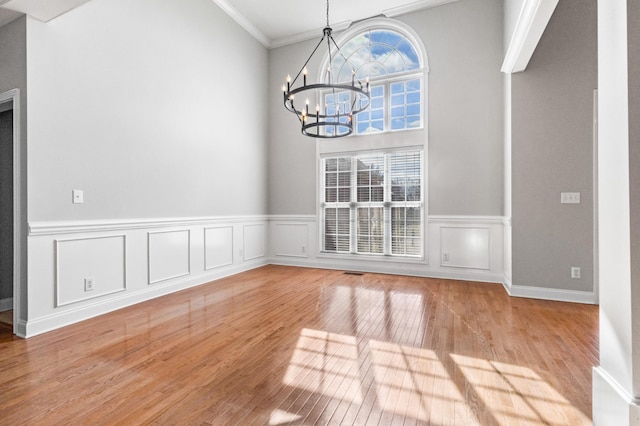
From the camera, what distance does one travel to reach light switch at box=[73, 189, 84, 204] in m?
3.10

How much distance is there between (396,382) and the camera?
198 cm

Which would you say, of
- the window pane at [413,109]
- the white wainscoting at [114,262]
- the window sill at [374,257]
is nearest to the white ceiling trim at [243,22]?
the window pane at [413,109]

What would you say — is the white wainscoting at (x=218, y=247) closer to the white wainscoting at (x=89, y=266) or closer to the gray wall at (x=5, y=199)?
the white wainscoting at (x=89, y=266)

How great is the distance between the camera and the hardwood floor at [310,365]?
1.69 meters

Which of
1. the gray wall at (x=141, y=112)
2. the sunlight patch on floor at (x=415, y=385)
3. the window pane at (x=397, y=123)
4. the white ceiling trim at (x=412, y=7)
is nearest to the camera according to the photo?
the sunlight patch on floor at (x=415, y=385)

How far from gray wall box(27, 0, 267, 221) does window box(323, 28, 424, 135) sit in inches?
72.0

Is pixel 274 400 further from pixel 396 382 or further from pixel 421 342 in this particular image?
pixel 421 342

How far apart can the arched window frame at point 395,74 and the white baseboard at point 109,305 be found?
337 cm

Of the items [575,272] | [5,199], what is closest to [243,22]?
[5,199]

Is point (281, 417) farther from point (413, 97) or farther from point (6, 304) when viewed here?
point (413, 97)

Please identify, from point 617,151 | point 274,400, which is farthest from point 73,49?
point 617,151

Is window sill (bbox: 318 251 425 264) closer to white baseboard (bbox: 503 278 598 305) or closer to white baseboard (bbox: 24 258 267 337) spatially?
white baseboard (bbox: 503 278 598 305)

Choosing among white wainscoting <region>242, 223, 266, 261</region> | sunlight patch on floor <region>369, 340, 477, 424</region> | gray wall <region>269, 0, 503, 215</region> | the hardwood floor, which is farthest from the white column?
A: white wainscoting <region>242, 223, 266, 261</region>

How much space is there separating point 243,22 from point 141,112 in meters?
2.69
